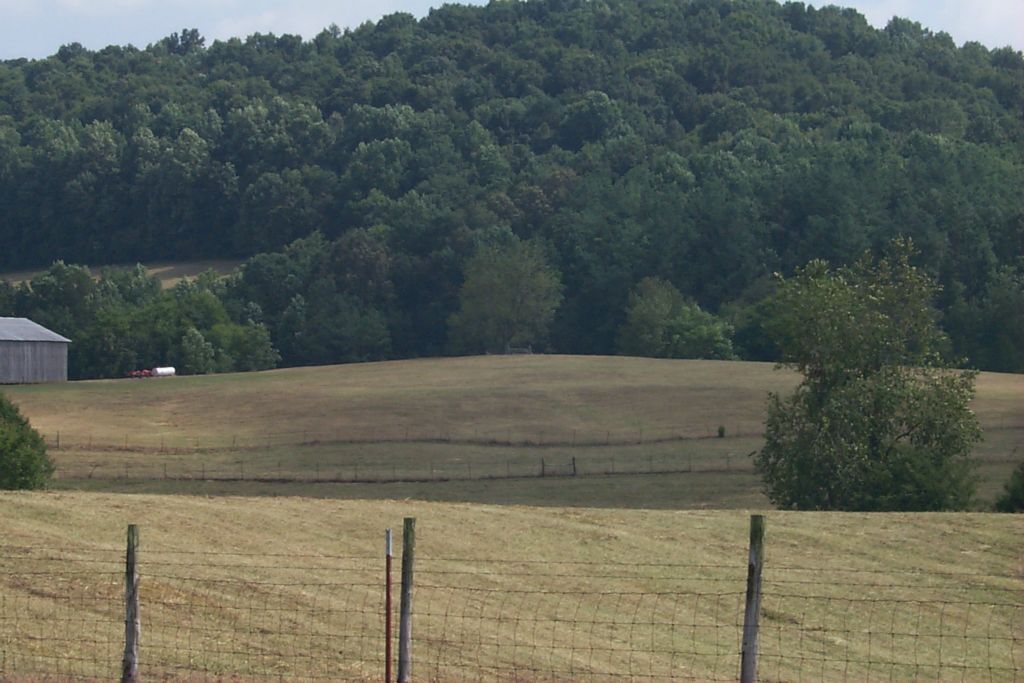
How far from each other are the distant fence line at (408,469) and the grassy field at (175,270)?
10010 cm

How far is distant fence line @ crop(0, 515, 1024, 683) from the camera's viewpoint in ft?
60.4

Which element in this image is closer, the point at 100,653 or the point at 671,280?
the point at 100,653

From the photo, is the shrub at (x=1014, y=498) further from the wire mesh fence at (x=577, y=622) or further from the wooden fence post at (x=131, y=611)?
the wooden fence post at (x=131, y=611)

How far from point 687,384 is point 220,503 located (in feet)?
202

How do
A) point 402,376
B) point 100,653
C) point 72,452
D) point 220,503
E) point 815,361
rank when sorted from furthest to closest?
1. point 402,376
2. point 72,452
3. point 815,361
4. point 220,503
5. point 100,653

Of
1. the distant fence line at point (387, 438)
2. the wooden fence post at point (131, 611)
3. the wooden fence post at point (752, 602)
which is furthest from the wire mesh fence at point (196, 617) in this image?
the distant fence line at point (387, 438)

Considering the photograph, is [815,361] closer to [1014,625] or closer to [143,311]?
[1014,625]

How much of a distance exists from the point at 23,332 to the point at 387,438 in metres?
45.9

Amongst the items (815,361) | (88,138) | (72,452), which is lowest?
(72,452)

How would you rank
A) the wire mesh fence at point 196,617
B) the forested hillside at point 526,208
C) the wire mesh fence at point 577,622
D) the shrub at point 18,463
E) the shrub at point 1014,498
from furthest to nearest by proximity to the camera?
the forested hillside at point 526,208 → the shrub at point 1014,498 → the shrub at point 18,463 → the wire mesh fence at point 577,622 → the wire mesh fence at point 196,617

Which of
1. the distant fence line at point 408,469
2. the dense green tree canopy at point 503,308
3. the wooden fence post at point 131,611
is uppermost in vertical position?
the dense green tree canopy at point 503,308

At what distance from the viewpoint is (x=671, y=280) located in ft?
484

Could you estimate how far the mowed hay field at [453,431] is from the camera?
186ft

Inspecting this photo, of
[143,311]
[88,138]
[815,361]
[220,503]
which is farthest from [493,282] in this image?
[220,503]
